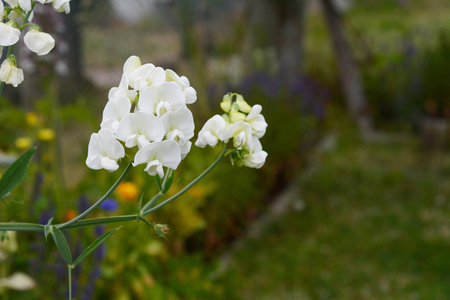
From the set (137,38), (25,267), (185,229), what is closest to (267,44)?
(137,38)

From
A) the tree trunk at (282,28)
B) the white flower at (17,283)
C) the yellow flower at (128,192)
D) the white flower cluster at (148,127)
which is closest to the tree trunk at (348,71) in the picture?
the tree trunk at (282,28)

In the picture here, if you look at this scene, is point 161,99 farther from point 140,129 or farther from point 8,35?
point 8,35

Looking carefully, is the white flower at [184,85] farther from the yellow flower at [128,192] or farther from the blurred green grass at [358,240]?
the blurred green grass at [358,240]

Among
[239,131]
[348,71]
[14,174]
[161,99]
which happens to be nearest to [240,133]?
[239,131]

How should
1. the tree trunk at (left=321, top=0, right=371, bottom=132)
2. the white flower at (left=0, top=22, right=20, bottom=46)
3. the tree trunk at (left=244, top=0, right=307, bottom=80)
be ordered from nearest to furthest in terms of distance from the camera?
the white flower at (left=0, top=22, right=20, bottom=46) → the tree trunk at (left=244, top=0, right=307, bottom=80) → the tree trunk at (left=321, top=0, right=371, bottom=132)

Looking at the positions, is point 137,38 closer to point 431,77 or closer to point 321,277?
point 321,277

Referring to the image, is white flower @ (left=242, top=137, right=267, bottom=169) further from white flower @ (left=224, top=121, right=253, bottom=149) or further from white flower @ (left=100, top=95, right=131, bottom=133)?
white flower @ (left=100, top=95, right=131, bottom=133)

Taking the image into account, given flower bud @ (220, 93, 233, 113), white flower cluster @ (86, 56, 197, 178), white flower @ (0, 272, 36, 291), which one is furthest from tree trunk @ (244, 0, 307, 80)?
white flower cluster @ (86, 56, 197, 178)
